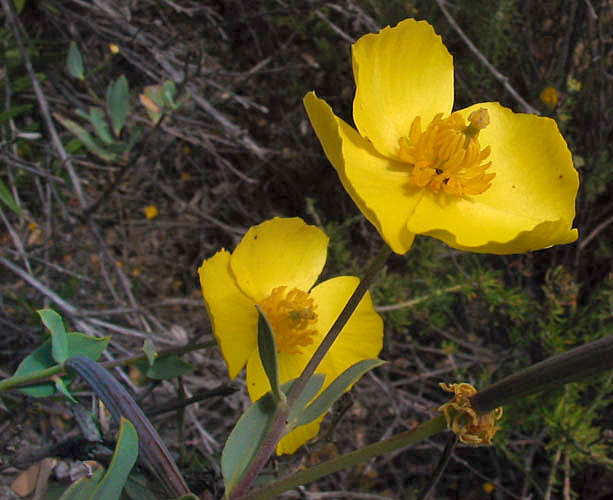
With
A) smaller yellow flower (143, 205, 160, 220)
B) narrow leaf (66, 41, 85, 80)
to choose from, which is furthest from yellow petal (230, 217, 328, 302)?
smaller yellow flower (143, 205, 160, 220)

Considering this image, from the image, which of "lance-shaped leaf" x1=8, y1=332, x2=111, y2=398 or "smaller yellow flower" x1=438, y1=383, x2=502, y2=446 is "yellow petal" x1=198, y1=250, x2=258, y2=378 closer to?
"lance-shaped leaf" x1=8, y1=332, x2=111, y2=398

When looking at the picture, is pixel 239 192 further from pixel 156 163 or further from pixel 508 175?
pixel 508 175

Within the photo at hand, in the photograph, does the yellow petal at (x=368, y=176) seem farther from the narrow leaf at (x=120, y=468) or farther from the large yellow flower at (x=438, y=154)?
the narrow leaf at (x=120, y=468)

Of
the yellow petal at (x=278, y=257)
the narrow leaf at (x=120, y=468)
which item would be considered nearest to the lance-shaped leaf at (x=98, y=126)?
the yellow petal at (x=278, y=257)

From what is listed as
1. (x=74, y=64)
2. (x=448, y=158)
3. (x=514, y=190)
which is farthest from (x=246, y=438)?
(x=74, y=64)

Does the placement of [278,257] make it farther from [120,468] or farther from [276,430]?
[120,468]

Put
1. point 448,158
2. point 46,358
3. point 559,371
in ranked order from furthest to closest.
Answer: point 448,158
point 46,358
point 559,371

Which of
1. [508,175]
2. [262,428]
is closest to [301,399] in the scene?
[262,428]
